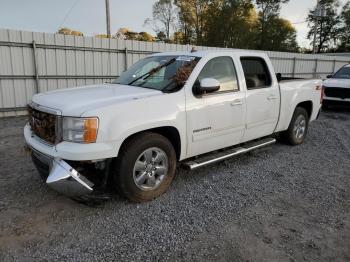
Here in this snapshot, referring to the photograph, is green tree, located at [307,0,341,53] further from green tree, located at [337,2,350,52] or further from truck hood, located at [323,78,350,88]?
truck hood, located at [323,78,350,88]

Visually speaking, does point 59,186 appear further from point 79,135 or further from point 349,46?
point 349,46

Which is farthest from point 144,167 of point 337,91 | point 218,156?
point 337,91

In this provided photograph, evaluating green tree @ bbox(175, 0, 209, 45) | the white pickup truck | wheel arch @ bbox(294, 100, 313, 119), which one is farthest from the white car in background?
green tree @ bbox(175, 0, 209, 45)

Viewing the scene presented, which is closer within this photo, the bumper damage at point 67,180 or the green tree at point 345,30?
the bumper damage at point 67,180

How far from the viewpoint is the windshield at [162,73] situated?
161 inches

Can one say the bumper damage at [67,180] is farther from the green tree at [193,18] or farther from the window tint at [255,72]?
the green tree at [193,18]

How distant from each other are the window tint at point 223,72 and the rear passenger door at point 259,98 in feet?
0.99

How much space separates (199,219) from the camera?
344 cm

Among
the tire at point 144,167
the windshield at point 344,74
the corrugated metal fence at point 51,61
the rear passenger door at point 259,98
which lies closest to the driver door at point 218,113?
the rear passenger door at point 259,98

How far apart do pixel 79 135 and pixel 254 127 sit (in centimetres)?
298

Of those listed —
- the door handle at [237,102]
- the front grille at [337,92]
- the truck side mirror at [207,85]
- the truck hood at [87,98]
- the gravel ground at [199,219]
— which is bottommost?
the gravel ground at [199,219]

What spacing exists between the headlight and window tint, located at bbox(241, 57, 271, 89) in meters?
2.72

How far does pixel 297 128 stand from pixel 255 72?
1943 millimetres

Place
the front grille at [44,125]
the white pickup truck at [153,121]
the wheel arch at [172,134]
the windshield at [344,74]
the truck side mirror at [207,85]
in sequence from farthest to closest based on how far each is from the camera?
the windshield at [344,74] < the truck side mirror at [207,85] < the wheel arch at [172,134] < the front grille at [44,125] < the white pickup truck at [153,121]
